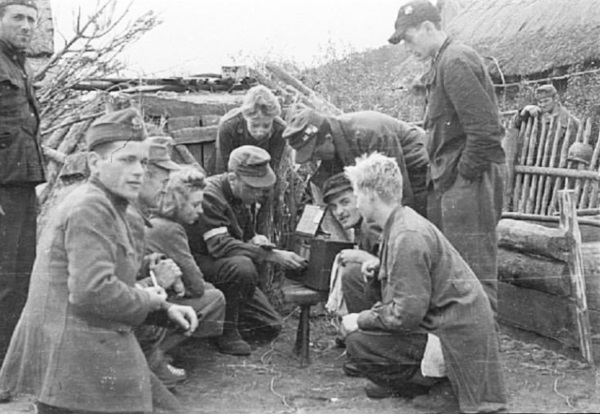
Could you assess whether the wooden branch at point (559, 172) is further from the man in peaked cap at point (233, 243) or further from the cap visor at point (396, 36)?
the man in peaked cap at point (233, 243)

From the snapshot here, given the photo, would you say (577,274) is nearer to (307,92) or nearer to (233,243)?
(233,243)

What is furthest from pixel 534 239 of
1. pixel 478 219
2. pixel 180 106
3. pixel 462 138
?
pixel 180 106

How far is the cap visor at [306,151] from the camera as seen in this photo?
6600 mm

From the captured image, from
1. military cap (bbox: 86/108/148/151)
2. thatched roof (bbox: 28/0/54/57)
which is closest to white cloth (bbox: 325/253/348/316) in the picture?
military cap (bbox: 86/108/148/151)

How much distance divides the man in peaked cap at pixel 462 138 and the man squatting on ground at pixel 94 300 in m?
2.41

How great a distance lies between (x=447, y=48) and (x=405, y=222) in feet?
5.19

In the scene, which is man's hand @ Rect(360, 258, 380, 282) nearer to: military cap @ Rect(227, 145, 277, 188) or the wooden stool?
the wooden stool

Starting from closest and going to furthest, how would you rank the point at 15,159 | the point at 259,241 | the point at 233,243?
the point at 15,159 → the point at 233,243 → the point at 259,241

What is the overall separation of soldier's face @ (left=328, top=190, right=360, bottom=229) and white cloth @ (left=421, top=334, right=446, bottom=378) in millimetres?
1313

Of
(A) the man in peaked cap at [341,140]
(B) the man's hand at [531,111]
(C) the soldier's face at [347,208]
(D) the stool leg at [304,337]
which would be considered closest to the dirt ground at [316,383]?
(D) the stool leg at [304,337]

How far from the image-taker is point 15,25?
590 centimetres

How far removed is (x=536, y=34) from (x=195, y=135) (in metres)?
12.4

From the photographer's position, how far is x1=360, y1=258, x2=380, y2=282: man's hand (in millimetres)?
5523

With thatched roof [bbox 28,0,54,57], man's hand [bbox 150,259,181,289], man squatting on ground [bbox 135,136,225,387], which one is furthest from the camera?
thatched roof [bbox 28,0,54,57]
